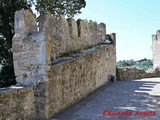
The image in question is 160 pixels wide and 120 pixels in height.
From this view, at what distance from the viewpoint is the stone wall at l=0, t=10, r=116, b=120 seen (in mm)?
6040

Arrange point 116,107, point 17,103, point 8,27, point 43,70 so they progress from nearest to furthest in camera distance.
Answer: point 17,103
point 43,70
point 116,107
point 8,27

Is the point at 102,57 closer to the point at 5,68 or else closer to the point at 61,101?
the point at 5,68

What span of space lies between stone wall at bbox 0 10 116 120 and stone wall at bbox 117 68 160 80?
25.8ft

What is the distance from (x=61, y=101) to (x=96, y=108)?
1091mm

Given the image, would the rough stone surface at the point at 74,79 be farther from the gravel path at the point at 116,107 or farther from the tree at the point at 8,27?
the tree at the point at 8,27

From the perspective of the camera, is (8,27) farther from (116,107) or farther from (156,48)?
(156,48)

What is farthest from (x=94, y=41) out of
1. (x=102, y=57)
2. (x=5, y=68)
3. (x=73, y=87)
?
(x=73, y=87)

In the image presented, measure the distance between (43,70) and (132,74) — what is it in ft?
41.2

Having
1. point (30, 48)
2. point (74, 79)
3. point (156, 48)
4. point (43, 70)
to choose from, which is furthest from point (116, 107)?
point (156, 48)

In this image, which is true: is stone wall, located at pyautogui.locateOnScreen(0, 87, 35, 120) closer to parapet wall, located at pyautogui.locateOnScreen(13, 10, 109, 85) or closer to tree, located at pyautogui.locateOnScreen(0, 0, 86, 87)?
parapet wall, located at pyautogui.locateOnScreen(13, 10, 109, 85)

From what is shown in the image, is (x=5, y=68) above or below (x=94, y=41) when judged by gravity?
below

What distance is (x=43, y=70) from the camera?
6.45 m

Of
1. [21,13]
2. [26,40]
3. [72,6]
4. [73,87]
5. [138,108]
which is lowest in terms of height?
[138,108]

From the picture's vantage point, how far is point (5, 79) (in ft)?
35.7
